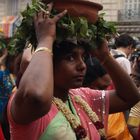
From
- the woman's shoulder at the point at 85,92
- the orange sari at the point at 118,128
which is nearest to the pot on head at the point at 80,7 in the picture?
the woman's shoulder at the point at 85,92

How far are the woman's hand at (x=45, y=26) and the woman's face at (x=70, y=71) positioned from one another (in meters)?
0.18

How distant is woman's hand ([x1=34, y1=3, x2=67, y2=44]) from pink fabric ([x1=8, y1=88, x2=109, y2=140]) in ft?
1.22

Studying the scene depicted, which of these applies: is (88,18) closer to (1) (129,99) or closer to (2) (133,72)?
(1) (129,99)

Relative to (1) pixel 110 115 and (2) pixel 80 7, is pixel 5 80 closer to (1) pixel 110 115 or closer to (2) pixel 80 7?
(1) pixel 110 115

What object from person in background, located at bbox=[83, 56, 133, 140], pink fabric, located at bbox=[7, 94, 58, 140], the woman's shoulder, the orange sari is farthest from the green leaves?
the orange sari

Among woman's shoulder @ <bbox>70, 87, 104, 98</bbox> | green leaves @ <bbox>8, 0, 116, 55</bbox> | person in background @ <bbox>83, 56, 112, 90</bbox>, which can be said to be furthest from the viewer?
person in background @ <bbox>83, 56, 112, 90</bbox>

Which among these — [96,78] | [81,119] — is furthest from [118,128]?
[81,119]

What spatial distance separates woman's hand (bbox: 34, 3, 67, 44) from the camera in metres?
2.75

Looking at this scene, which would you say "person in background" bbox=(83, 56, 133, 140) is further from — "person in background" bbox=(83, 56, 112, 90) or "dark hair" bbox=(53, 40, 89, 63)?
"dark hair" bbox=(53, 40, 89, 63)

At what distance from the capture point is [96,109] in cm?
326

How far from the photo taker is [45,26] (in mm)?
2764

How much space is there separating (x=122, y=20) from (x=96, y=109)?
23.3 meters

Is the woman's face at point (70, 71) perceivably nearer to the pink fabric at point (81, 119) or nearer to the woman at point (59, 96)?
the woman at point (59, 96)

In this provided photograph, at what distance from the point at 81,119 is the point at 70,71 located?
298mm
